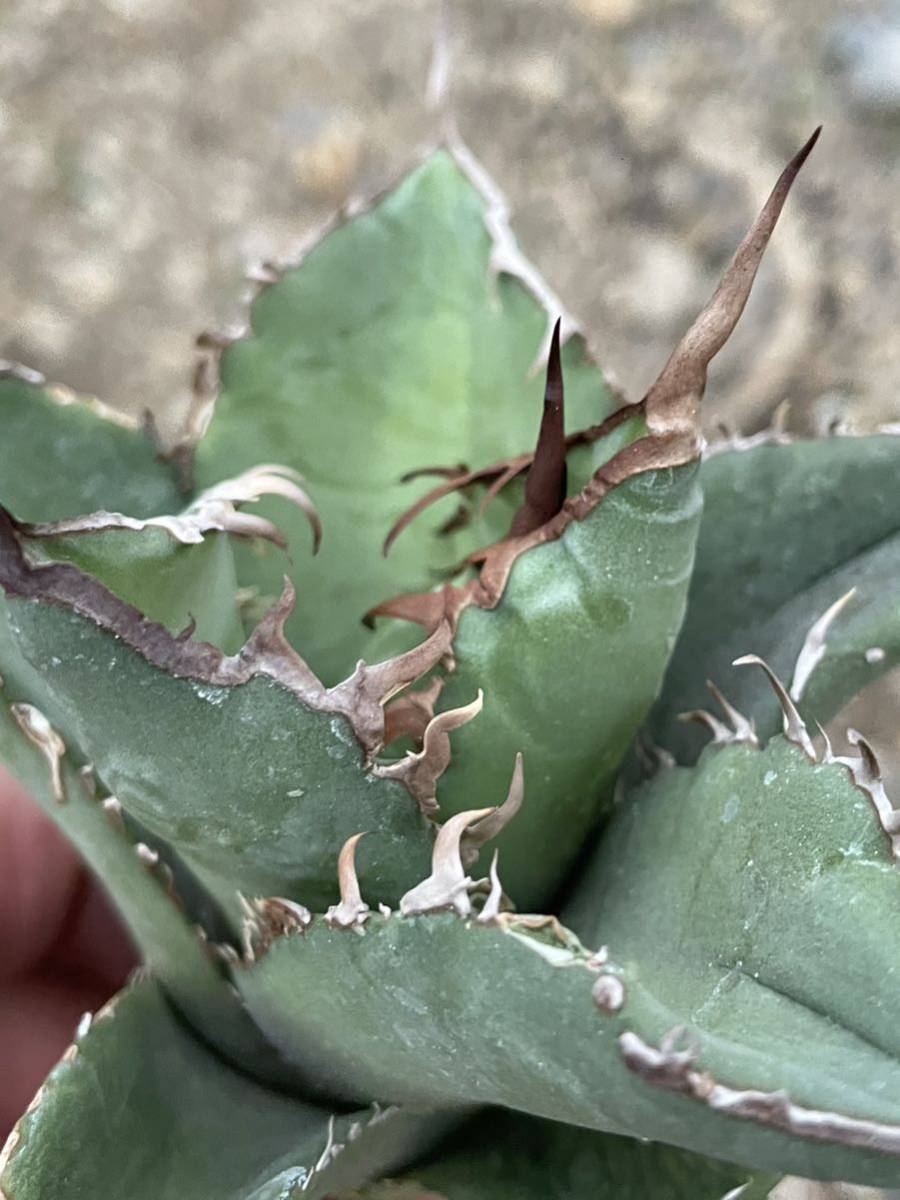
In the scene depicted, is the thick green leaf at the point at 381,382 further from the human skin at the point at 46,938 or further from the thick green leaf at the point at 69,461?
the human skin at the point at 46,938

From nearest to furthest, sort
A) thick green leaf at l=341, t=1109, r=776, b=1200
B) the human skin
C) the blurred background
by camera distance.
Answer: thick green leaf at l=341, t=1109, r=776, b=1200
the human skin
the blurred background

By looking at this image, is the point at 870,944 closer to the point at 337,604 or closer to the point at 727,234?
the point at 337,604

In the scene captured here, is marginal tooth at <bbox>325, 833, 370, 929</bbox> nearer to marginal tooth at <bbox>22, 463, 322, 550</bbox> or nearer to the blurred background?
marginal tooth at <bbox>22, 463, 322, 550</bbox>

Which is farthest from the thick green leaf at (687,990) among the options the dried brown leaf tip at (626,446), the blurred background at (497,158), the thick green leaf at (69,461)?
the blurred background at (497,158)

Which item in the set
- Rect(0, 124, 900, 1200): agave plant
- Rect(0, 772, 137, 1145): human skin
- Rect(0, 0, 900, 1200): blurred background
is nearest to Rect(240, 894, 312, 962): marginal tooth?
Rect(0, 124, 900, 1200): agave plant

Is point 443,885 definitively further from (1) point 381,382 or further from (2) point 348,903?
(1) point 381,382

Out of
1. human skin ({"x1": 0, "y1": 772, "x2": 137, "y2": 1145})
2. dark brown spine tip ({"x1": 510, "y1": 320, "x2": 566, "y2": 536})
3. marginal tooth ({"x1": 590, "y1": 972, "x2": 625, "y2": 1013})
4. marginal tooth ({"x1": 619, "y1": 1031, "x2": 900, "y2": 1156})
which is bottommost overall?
human skin ({"x1": 0, "y1": 772, "x2": 137, "y2": 1145})

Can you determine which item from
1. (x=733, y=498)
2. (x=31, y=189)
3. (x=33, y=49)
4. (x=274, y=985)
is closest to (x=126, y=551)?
(x=274, y=985)

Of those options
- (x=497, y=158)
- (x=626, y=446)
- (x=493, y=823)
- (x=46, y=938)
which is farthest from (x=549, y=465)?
(x=497, y=158)
